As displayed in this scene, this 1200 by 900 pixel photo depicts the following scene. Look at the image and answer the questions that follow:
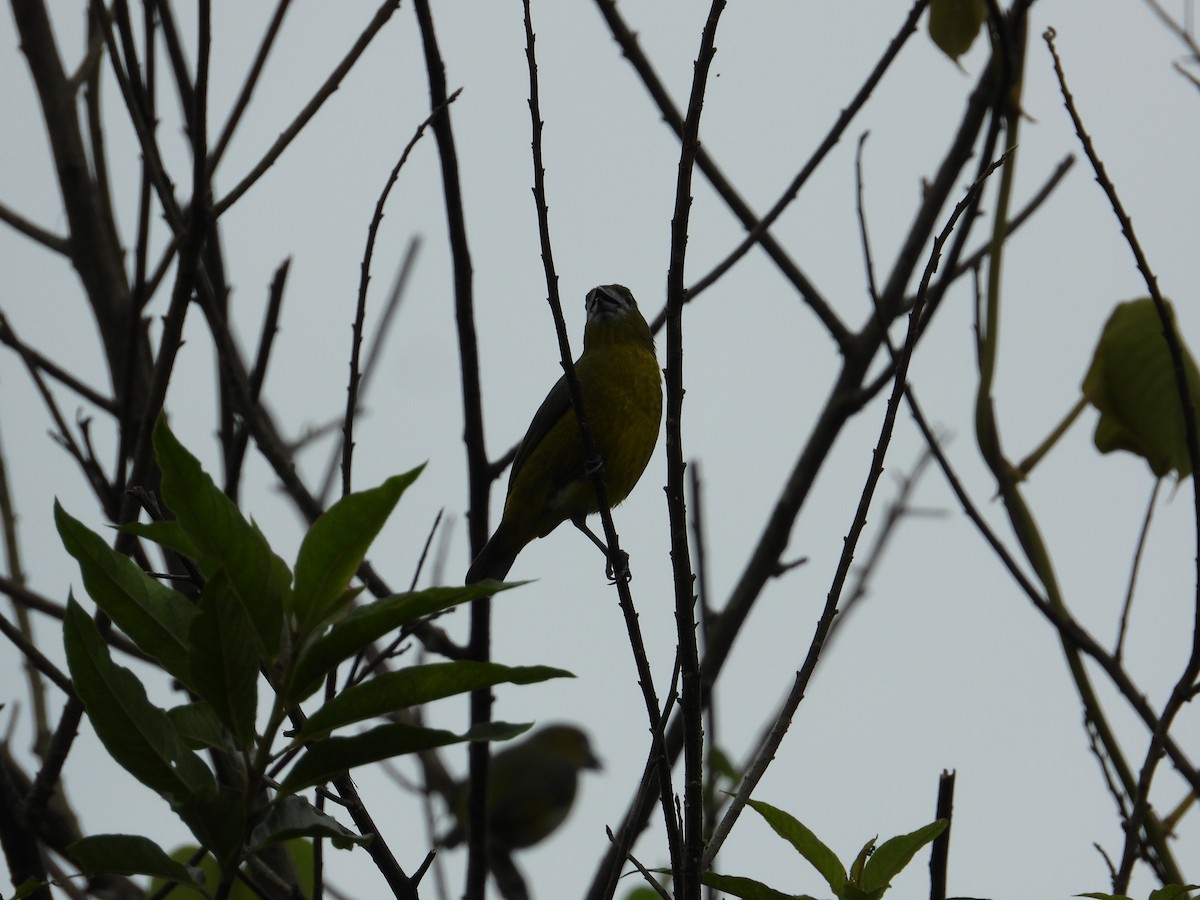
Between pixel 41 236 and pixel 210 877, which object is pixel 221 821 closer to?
pixel 210 877

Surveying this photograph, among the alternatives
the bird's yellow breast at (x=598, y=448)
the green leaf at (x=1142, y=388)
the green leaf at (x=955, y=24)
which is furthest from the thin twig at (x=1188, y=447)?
A: the bird's yellow breast at (x=598, y=448)

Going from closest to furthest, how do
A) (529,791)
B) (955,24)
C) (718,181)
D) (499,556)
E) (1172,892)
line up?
(1172,892) < (955,24) < (718,181) < (499,556) < (529,791)

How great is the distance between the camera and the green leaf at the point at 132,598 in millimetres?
1794

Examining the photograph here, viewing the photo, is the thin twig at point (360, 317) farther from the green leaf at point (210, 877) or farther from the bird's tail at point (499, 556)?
the bird's tail at point (499, 556)

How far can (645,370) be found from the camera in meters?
5.65

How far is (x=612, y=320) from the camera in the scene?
604cm

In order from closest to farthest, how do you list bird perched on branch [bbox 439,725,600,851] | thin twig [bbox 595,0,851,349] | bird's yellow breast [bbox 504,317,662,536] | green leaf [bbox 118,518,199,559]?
green leaf [bbox 118,518,199,559] → thin twig [bbox 595,0,851,349] → bird's yellow breast [bbox 504,317,662,536] → bird perched on branch [bbox 439,725,600,851]

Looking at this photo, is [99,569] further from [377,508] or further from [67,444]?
[67,444]

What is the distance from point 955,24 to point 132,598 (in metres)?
2.80

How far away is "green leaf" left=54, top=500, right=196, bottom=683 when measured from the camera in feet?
5.89

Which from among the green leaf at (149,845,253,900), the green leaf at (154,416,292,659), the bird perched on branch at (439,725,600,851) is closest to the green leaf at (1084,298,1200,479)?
the green leaf at (154,416,292,659)

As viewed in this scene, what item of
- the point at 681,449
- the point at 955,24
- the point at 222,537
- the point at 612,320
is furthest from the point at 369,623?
the point at 612,320

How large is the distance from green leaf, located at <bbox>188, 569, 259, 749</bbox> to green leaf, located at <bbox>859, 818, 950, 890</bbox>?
39.7 inches

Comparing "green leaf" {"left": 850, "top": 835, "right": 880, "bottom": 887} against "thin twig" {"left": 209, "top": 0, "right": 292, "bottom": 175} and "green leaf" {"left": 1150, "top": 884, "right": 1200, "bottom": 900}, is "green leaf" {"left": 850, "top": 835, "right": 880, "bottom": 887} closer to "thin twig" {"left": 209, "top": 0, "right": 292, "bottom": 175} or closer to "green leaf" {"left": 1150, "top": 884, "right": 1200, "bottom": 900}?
"green leaf" {"left": 1150, "top": 884, "right": 1200, "bottom": 900}
